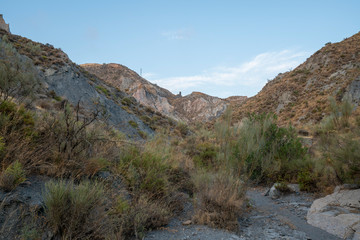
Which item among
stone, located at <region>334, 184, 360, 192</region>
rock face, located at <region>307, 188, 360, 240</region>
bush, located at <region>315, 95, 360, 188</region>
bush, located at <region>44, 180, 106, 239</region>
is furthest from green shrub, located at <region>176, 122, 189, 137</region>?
bush, located at <region>44, 180, 106, 239</region>

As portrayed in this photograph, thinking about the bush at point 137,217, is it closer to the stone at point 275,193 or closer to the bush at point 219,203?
the bush at point 219,203

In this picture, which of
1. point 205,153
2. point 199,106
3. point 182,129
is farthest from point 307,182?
point 199,106

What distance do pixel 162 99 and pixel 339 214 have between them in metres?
54.0

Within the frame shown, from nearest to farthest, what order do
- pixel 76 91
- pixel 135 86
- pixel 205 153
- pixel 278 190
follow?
pixel 278 190 < pixel 205 153 < pixel 76 91 < pixel 135 86

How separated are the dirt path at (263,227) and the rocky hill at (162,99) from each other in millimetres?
46286

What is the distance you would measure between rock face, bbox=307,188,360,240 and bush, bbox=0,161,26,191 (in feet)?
18.0

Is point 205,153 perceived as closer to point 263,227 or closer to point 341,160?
point 341,160

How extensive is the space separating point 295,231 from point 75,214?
4.06 metres

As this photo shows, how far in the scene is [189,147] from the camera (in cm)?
1205

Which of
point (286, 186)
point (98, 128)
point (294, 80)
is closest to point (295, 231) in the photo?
point (286, 186)

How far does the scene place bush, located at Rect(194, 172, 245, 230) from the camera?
4.12 metres

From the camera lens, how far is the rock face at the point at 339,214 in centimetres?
392

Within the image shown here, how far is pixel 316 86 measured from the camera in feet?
91.0

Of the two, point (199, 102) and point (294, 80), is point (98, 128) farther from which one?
point (199, 102)
